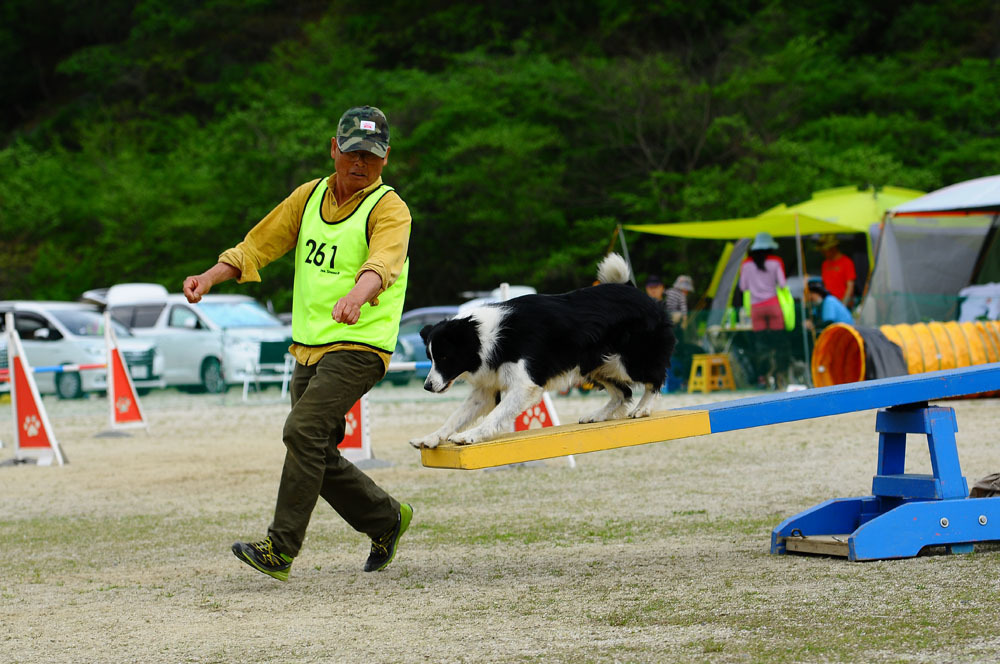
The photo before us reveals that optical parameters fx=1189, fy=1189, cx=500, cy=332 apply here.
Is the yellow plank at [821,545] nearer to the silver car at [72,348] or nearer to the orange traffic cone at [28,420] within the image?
the orange traffic cone at [28,420]

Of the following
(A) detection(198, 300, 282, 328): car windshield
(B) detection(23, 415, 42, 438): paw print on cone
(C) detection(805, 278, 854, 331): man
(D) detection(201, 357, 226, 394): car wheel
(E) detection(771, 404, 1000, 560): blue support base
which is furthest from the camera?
(A) detection(198, 300, 282, 328): car windshield

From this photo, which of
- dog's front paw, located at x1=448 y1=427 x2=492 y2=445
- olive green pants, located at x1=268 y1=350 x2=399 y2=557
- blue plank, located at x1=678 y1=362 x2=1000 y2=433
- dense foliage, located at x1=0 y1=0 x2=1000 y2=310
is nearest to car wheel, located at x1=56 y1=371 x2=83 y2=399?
dense foliage, located at x1=0 y1=0 x2=1000 y2=310

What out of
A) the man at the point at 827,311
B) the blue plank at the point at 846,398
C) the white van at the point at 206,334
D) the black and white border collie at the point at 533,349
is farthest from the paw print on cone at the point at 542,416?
the white van at the point at 206,334

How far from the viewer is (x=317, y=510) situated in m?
7.16

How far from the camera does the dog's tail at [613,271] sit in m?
5.07

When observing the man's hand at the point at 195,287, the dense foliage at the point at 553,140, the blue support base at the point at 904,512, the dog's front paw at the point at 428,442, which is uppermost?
the dense foliage at the point at 553,140

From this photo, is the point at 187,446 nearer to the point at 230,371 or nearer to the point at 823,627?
the point at 230,371

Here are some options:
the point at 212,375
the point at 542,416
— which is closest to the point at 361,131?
the point at 542,416

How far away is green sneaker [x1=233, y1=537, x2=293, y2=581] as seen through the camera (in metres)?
4.54

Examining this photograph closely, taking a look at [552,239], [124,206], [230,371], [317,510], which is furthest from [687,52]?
[317,510]

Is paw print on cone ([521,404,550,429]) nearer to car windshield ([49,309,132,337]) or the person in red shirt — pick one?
the person in red shirt

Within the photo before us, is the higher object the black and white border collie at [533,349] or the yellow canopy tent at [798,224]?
the yellow canopy tent at [798,224]

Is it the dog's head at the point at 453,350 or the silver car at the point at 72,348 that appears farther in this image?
the silver car at the point at 72,348

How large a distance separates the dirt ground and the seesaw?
0.11 meters
